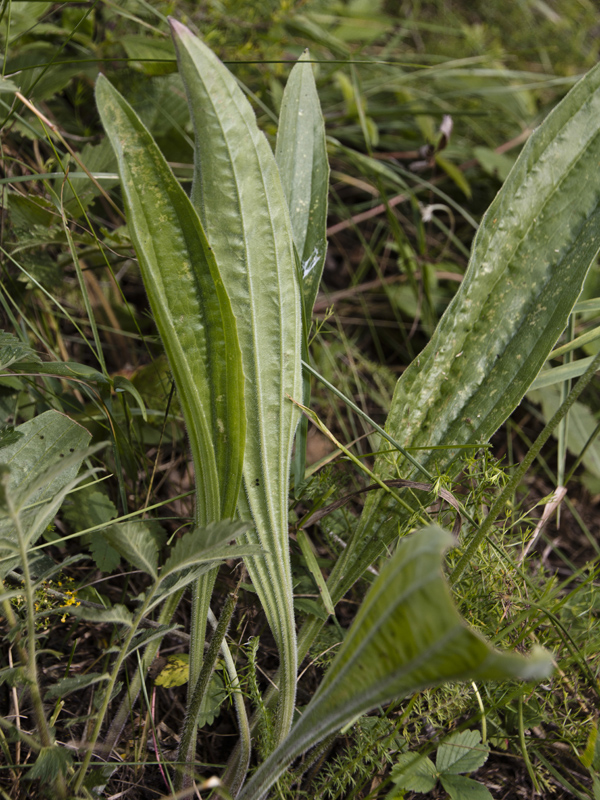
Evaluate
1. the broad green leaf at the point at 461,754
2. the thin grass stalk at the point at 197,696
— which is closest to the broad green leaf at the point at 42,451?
the thin grass stalk at the point at 197,696

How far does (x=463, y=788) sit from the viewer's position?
0.89m

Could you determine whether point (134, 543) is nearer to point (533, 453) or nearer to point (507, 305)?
point (533, 453)

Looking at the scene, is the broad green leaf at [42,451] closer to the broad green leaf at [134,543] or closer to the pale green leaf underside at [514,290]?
the broad green leaf at [134,543]

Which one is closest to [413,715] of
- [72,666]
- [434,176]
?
[72,666]

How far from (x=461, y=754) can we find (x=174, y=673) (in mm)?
491

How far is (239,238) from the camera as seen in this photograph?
924mm

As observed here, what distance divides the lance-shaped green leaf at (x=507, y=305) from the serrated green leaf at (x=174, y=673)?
0.29 metres

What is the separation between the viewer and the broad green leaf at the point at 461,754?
898 millimetres

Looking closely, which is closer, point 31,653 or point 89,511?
point 31,653

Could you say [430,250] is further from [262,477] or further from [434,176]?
[262,477]

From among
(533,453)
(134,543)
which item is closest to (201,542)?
(134,543)

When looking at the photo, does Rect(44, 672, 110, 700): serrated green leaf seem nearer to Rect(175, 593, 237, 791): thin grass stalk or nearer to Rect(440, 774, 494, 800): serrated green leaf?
Rect(175, 593, 237, 791): thin grass stalk

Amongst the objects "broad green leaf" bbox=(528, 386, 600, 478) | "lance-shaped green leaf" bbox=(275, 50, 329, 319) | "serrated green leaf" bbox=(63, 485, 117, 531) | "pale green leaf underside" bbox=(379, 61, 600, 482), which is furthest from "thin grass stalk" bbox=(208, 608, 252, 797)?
"broad green leaf" bbox=(528, 386, 600, 478)

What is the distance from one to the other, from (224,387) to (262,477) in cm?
17
